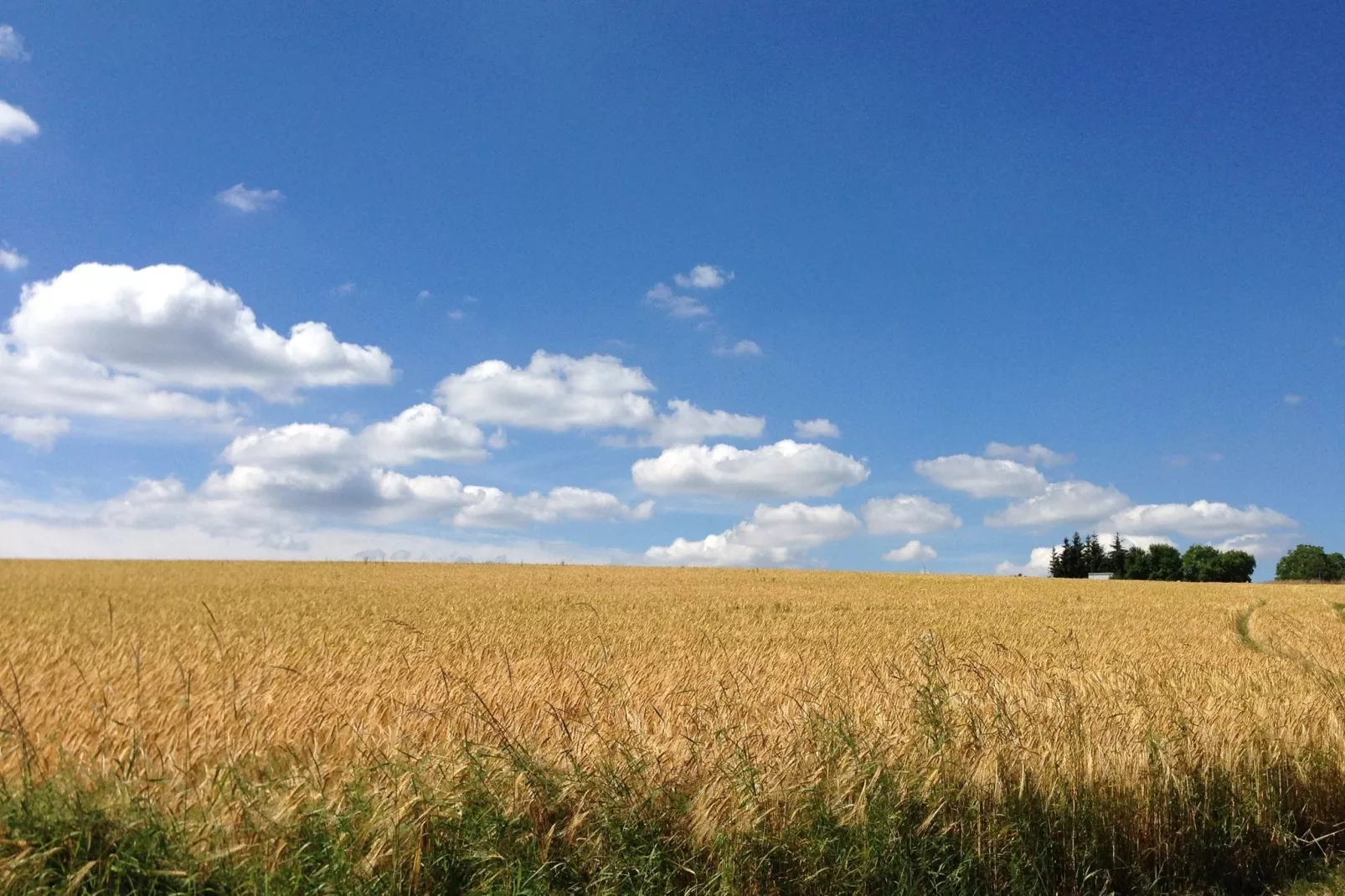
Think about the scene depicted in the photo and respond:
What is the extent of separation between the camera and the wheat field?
452cm

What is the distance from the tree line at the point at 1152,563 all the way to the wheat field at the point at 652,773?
124328 millimetres

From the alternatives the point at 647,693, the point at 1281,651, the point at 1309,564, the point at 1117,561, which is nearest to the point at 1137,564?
the point at 1117,561

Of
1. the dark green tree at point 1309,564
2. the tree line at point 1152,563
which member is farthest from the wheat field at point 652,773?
the dark green tree at point 1309,564

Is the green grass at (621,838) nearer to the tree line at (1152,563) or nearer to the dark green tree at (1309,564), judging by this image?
the tree line at (1152,563)

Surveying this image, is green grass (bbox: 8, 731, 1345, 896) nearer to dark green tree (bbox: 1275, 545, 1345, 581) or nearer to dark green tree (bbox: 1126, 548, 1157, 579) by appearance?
dark green tree (bbox: 1126, 548, 1157, 579)

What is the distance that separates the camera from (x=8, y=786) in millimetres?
4707

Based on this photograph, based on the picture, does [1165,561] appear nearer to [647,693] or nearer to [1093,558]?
[1093,558]

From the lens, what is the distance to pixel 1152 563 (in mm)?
135750

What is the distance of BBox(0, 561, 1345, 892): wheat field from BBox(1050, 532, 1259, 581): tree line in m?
124

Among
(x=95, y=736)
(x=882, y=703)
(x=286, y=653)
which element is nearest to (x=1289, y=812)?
(x=882, y=703)

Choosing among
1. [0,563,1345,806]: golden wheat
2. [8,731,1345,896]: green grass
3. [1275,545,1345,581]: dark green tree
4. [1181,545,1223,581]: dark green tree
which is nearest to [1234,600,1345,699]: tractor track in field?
[0,563,1345,806]: golden wheat

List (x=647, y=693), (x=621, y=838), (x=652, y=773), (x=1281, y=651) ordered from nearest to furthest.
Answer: (x=621, y=838)
(x=652, y=773)
(x=647, y=693)
(x=1281, y=651)

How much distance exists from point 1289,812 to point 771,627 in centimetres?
1049

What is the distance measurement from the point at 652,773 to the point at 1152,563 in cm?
15299
